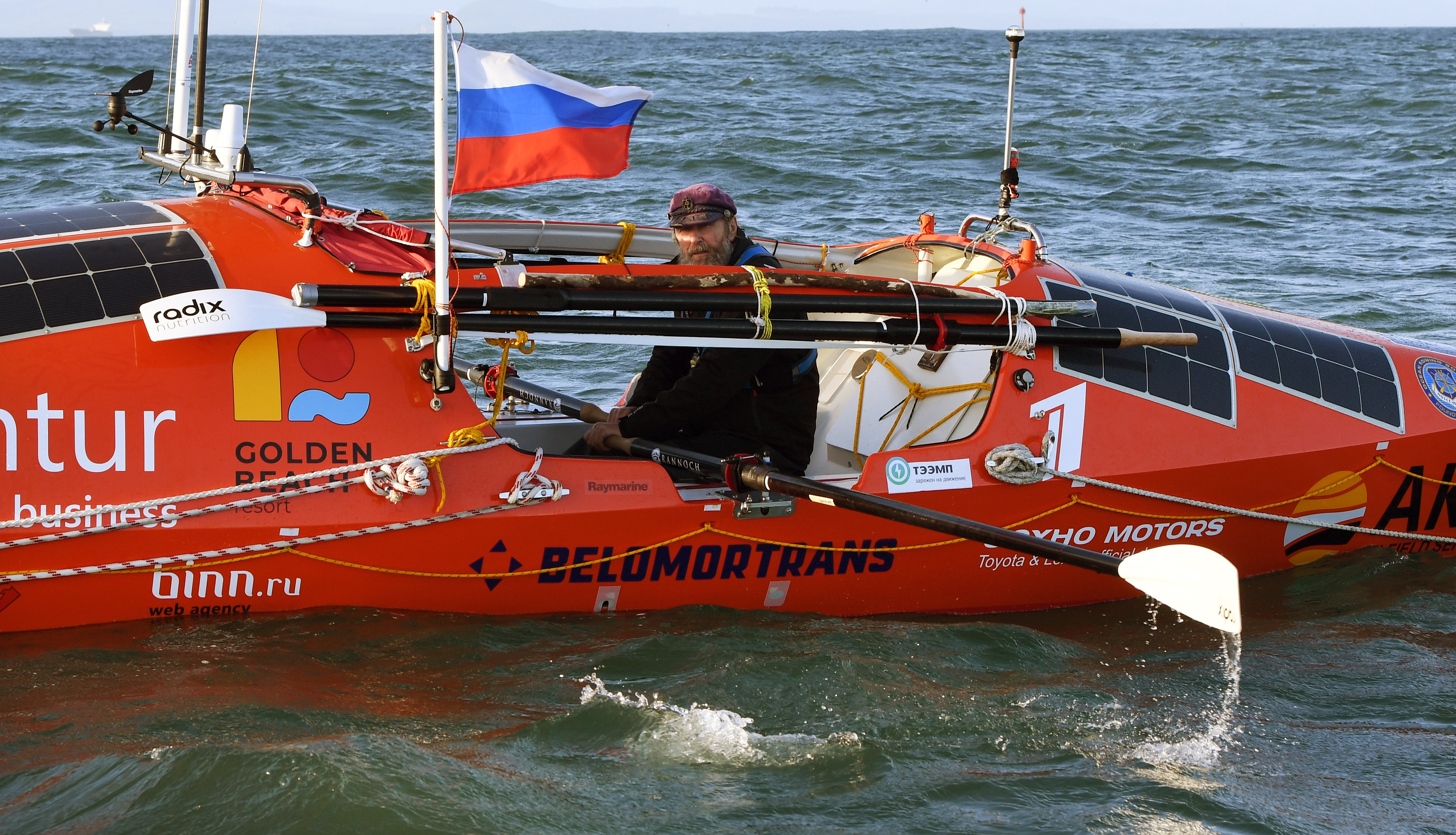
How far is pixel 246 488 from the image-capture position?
4266mm

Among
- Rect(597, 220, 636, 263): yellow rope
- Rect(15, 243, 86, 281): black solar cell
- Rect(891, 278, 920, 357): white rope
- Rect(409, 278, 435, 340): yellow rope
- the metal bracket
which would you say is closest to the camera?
Rect(15, 243, 86, 281): black solar cell

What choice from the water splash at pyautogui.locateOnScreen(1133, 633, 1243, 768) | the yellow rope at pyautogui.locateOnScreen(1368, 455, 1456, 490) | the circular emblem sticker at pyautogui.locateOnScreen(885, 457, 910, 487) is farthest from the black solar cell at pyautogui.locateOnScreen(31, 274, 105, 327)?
the yellow rope at pyautogui.locateOnScreen(1368, 455, 1456, 490)

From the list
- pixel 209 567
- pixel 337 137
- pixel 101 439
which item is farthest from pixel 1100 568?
pixel 337 137

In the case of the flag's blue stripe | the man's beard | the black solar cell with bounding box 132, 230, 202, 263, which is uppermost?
the flag's blue stripe

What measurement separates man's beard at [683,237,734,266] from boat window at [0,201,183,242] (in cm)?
184

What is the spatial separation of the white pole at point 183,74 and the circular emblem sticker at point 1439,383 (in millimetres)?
5509

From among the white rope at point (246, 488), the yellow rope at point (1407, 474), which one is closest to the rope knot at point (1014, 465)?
the yellow rope at point (1407, 474)

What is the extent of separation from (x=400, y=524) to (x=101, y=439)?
37.8 inches

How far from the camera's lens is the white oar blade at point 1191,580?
162 inches

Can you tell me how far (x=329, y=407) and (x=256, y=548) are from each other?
0.52 metres

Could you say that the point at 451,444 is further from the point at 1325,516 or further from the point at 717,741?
the point at 1325,516

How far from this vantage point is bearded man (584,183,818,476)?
504 cm

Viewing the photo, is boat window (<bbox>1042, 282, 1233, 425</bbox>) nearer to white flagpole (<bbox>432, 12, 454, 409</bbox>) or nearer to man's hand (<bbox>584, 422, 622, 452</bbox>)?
man's hand (<bbox>584, 422, 622, 452</bbox>)

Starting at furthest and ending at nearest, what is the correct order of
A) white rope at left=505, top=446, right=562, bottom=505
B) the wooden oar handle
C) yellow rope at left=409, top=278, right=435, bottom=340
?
the wooden oar handle → white rope at left=505, top=446, right=562, bottom=505 → yellow rope at left=409, top=278, right=435, bottom=340
